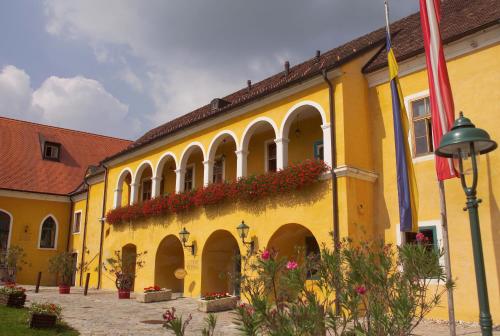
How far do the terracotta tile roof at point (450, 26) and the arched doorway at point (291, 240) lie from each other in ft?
17.4

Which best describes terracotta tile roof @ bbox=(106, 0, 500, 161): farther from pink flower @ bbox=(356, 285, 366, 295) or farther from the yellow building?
pink flower @ bbox=(356, 285, 366, 295)

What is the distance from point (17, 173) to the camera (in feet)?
94.0

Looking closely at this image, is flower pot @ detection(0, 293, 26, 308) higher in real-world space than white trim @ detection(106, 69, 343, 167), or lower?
lower

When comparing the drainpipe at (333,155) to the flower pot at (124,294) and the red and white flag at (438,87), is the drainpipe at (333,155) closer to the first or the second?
the red and white flag at (438,87)

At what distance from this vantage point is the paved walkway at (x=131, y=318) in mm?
10109

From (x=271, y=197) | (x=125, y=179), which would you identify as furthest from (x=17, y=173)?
(x=271, y=197)

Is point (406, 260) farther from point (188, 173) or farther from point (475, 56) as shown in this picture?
point (188, 173)

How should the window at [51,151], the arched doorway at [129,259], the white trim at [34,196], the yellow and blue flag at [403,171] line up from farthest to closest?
the window at [51,151], the white trim at [34,196], the arched doorway at [129,259], the yellow and blue flag at [403,171]

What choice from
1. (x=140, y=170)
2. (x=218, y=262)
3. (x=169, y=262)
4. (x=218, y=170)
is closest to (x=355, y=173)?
(x=218, y=262)

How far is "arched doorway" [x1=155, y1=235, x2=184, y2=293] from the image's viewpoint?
19.8 meters

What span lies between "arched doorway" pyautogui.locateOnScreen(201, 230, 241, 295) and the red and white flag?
30.6 feet

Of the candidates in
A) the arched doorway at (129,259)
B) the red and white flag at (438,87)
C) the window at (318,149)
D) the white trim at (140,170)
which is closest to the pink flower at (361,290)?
the red and white flag at (438,87)

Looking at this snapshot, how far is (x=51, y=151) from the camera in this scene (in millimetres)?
31797

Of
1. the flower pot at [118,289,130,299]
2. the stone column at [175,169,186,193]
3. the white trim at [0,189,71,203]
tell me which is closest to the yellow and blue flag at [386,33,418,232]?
the stone column at [175,169,186,193]
